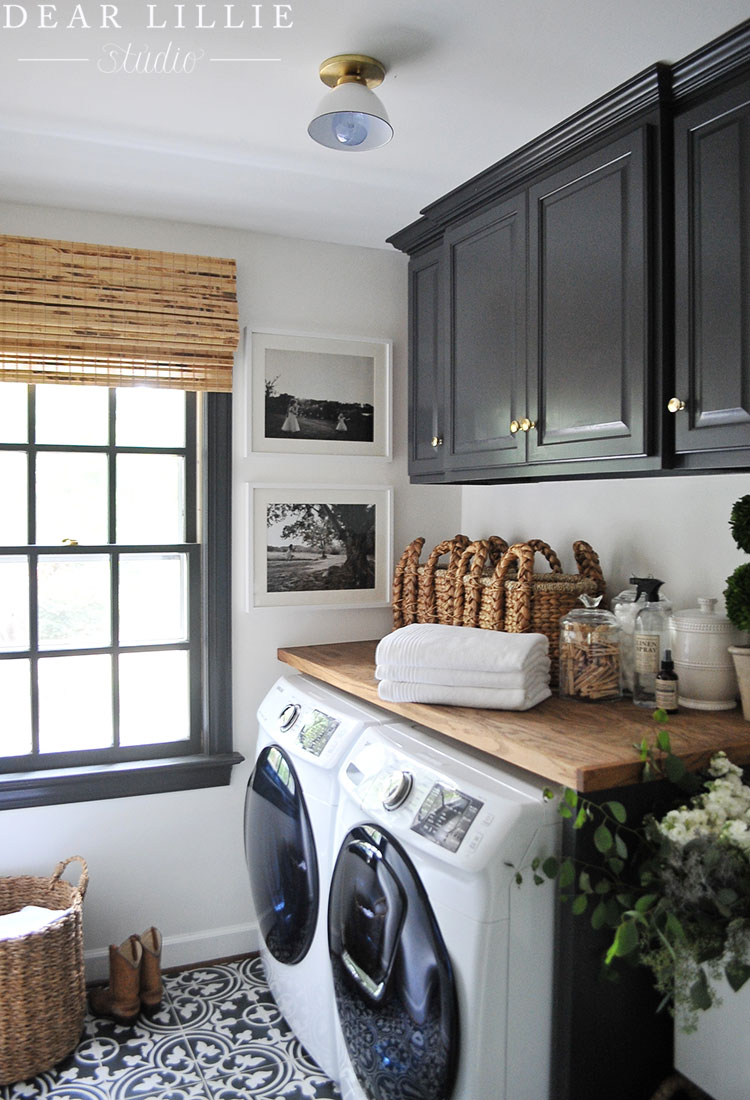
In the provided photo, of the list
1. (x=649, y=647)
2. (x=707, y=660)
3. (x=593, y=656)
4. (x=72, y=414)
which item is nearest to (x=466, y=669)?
(x=593, y=656)

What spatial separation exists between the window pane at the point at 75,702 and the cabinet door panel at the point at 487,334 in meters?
1.29

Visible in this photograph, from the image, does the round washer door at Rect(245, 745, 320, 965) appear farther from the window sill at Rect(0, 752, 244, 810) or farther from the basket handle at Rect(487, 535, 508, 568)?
the basket handle at Rect(487, 535, 508, 568)

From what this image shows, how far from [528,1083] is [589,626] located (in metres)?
0.91

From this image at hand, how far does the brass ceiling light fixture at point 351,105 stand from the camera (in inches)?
66.7

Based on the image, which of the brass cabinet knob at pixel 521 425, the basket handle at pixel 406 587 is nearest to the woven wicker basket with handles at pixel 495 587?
the basket handle at pixel 406 587

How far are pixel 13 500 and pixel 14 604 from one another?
1.04 ft

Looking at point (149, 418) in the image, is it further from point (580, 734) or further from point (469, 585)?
point (580, 734)

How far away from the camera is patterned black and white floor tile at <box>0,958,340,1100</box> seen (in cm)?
216

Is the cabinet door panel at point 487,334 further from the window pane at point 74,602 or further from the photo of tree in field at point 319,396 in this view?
the window pane at point 74,602

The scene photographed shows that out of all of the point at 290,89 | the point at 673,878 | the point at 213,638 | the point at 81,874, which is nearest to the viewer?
the point at 673,878

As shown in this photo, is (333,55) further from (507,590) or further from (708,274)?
(507,590)

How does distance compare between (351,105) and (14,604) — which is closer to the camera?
(351,105)

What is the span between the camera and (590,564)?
2.34m

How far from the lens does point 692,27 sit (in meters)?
1.59
